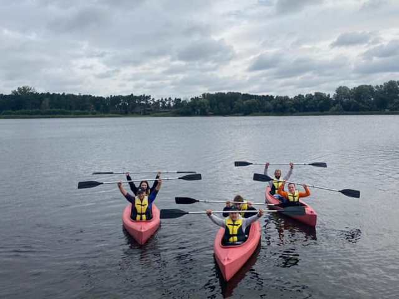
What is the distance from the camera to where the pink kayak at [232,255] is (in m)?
9.92

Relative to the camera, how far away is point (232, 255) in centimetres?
1026

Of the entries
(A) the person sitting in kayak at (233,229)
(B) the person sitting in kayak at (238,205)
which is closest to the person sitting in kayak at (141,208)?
(B) the person sitting in kayak at (238,205)

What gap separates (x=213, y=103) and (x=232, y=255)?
125996mm

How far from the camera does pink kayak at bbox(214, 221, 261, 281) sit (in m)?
9.92

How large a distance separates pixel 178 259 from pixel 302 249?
3820 millimetres

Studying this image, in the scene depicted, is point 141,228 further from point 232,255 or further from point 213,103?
point 213,103

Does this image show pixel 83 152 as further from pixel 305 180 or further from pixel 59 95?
pixel 59 95

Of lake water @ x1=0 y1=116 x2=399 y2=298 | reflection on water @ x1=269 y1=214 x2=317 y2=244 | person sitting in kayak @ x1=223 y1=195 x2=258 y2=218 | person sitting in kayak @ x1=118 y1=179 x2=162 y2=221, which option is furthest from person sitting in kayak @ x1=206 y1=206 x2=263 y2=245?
person sitting in kayak @ x1=118 y1=179 x2=162 y2=221

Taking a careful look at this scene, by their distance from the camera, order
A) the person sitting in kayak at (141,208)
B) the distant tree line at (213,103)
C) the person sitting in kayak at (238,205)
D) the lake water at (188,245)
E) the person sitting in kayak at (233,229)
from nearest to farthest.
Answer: the lake water at (188,245)
the person sitting in kayak at (233,229)
the person sitting in kayak at (238,205)
the person sitting in kayak at (141,208)
the distant tree line at (213,103)

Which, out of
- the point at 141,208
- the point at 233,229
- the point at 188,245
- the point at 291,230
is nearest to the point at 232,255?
the point at 233,229

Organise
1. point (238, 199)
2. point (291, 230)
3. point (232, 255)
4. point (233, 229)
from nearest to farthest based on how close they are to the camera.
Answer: point (232, 255) → point (233, 229) → point (238, 199) → point (291, 230)

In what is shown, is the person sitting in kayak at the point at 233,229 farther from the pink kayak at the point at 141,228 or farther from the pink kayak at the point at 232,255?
the pink kayak at the point at 141,228

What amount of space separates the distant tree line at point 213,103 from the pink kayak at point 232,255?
10247 centimetres

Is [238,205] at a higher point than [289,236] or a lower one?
higher
